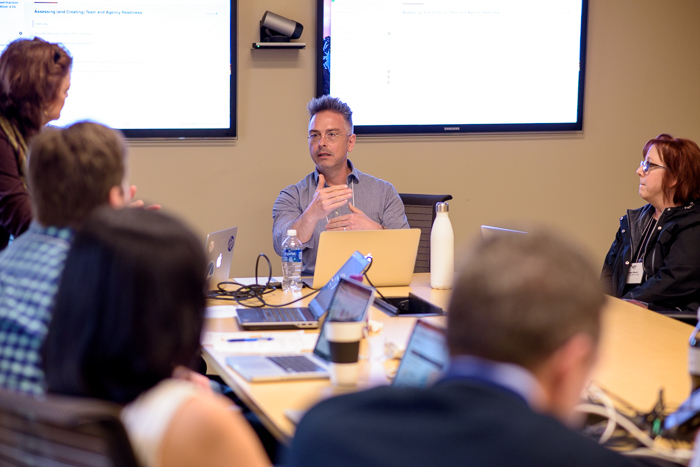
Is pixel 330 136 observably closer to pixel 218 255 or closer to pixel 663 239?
pixel 218 255

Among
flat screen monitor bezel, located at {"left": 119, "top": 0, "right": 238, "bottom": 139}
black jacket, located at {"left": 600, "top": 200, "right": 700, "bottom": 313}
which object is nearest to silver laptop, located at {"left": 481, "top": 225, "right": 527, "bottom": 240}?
black jacket, located at {"left": 600, "top": 200, "right": 700, "bottom": 313}

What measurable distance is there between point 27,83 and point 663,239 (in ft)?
8.53

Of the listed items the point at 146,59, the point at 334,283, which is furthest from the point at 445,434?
the point at 146,59

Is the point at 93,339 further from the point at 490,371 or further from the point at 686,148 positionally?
the point at 686,148

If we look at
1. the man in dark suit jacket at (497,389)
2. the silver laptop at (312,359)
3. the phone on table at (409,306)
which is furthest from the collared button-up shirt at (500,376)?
the phone on table at (409,306)

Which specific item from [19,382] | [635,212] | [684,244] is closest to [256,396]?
[19,382]

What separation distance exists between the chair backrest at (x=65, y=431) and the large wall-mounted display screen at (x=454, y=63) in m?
3.14

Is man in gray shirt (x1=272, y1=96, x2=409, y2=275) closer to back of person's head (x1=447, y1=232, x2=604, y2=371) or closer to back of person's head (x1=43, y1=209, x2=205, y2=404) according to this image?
back of person's head (x1=43, y1=209, x2=205, y2=404)

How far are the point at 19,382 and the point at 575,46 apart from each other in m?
3.70

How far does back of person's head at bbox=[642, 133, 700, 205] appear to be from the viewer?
2979 millimetres

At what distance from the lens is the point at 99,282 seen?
35.5 inches

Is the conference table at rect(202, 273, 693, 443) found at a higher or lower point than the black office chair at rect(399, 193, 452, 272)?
lower

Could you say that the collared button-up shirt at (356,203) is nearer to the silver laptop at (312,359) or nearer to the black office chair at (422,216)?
the black office chair at (422,216)

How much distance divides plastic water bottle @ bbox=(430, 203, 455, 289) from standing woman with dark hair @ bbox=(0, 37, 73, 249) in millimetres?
1462
